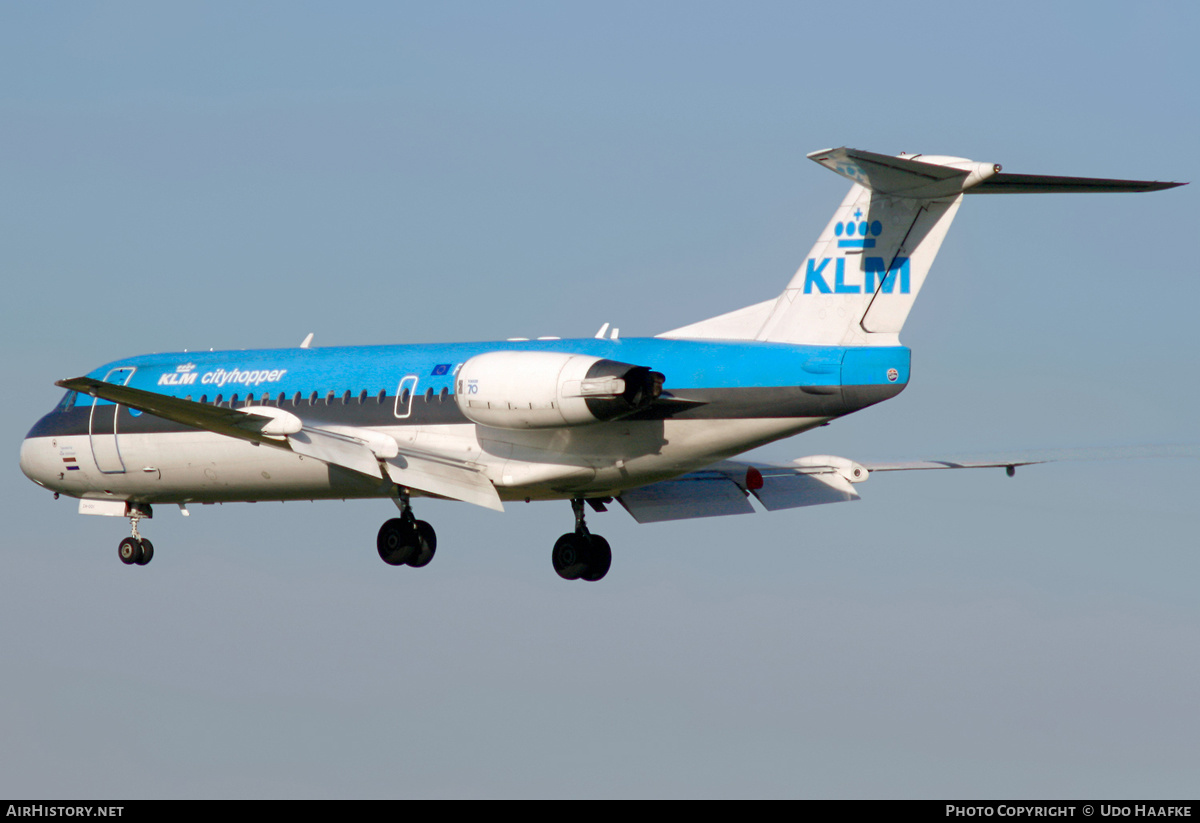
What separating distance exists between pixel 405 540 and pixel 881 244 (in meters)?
9.61

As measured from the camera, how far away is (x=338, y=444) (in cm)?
2656

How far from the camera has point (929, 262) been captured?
2350 centimetres

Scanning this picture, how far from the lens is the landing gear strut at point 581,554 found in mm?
29328

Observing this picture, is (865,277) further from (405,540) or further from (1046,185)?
(405,540)

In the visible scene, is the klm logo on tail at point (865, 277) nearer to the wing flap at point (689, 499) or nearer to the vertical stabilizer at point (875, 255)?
the vertical stabilizer at point (875, 255)

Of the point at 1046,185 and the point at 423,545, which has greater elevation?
the point at 1046,185

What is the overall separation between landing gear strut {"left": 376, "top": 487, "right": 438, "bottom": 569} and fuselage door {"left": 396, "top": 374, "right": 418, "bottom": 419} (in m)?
1.37

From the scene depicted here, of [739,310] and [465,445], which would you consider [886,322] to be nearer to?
[739,310]

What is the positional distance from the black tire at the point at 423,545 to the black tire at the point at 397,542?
6cm

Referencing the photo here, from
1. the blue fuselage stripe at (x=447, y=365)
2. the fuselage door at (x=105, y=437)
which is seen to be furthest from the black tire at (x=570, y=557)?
the fuselage door at (x=105, y=437)

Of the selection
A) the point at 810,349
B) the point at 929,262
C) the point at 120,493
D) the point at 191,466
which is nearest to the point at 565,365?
the point at 810,349

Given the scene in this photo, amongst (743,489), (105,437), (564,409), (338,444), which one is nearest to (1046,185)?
(564,409)

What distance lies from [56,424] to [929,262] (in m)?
17.5

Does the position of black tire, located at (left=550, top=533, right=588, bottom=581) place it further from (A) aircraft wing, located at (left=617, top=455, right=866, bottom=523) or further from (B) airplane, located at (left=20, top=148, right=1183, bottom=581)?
(A) aircraft wing, located at (left=617, top=455, right=866, bottom=523)
